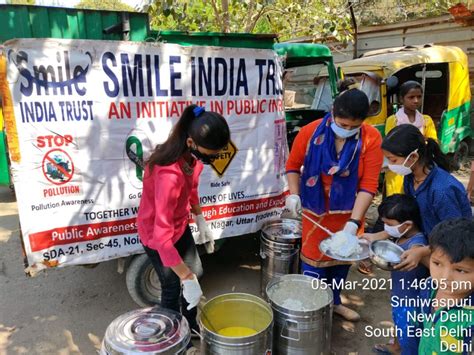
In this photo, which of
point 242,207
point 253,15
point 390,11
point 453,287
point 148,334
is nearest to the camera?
point 453,287

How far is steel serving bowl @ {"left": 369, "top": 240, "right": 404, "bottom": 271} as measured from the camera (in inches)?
72.9

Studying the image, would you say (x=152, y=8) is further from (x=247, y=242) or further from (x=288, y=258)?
(x=288, y=258)

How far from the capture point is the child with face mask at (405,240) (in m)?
1.91

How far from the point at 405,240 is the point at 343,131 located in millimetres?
722

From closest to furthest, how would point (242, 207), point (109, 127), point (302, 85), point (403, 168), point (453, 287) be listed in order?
point (453, 287)
point (403, 168)
point (109, 127)
point (242, 207)
point (302, 85)

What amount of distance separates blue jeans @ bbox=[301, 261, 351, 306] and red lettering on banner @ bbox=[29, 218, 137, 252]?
49.3 inches

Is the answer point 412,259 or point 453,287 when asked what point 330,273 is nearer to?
point 412,259

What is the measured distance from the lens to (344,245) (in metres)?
2.23

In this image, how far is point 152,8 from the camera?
201 inches

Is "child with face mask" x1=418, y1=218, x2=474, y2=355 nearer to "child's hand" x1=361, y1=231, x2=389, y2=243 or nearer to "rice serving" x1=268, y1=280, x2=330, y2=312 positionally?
"child's hand" x1=361, y1=231, x2=389, y2=243

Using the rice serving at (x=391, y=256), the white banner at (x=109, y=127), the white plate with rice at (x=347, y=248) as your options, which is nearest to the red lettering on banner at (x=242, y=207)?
the white banner at (x=109, y=127)

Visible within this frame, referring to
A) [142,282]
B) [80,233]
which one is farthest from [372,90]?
[80,233]

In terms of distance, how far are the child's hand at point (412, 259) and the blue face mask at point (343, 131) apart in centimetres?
79

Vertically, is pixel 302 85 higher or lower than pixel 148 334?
higher
